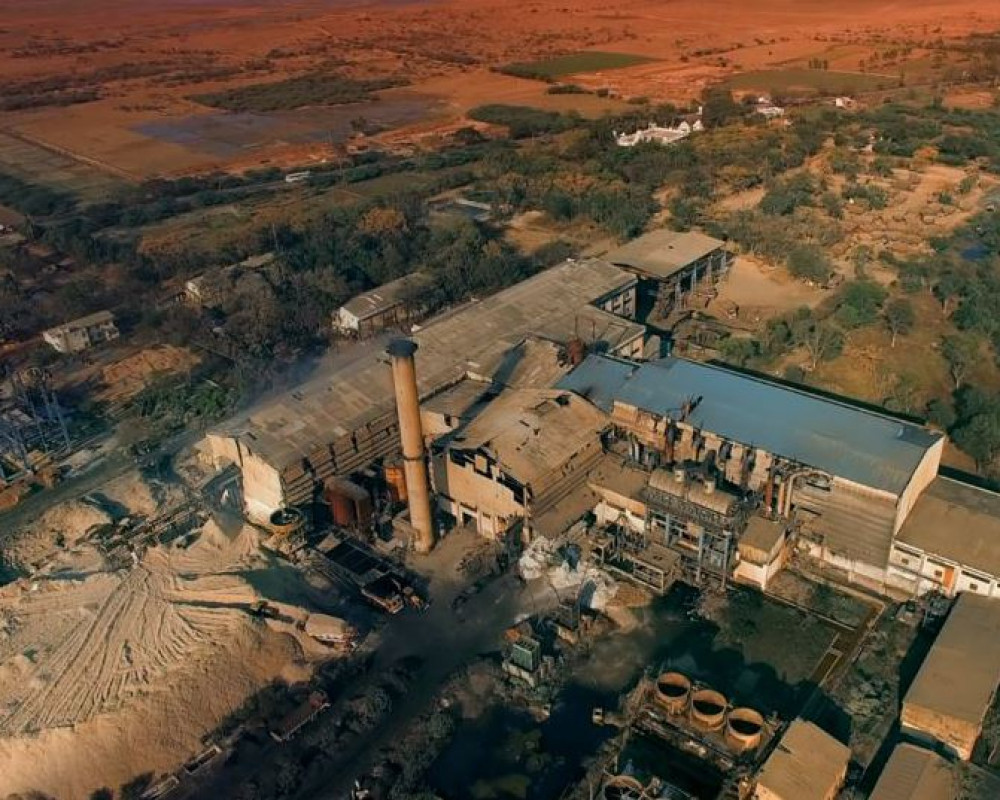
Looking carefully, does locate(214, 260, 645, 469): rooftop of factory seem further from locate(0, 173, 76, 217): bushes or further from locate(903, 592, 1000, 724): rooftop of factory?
locate(0, 173, 76, 217): bushes

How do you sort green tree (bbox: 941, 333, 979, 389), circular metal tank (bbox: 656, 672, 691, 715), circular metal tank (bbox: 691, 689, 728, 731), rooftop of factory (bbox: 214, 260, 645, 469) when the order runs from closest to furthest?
circular metal tank (bbox: 691, 689, 728, 731) < circular metal tank (bbox: 656, 672, 691, 715) < rooftop of factory (bbox: 214, 260, 645, 469) < green tree (bbox: 941, 333, 979, 389)

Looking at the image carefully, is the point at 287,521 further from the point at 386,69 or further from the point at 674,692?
the point at 386,69

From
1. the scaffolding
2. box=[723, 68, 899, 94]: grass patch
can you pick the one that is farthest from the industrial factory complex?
box=[723, 68, 899, 94]: grass patch

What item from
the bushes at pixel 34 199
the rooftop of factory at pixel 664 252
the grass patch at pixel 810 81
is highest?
Result: the rooftop of factory at pixel 664 252

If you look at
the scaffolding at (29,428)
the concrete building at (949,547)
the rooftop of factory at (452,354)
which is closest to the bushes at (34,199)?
the scaffolding at (29,428)

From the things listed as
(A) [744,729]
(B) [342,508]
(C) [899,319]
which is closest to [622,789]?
(A) [744,729]

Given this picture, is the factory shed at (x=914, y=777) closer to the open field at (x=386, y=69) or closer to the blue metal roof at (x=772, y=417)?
the blue metal roof at (x=772, y=417)

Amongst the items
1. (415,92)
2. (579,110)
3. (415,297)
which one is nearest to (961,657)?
(415,297)
